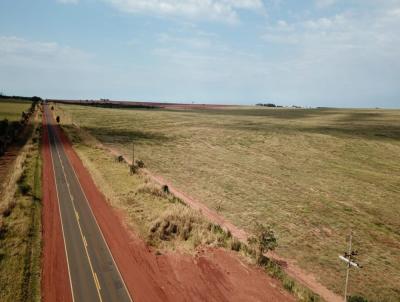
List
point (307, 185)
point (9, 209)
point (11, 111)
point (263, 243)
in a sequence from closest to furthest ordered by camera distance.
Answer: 1. point (263, 243)
2. point (9, 209)
3. point (307, 185)
4. point (11, 111)

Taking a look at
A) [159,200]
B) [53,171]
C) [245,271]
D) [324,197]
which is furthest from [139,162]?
[245,271]

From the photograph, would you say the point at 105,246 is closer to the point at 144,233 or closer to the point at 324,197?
the point at 144,233

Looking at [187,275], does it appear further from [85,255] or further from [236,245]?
[85,255]

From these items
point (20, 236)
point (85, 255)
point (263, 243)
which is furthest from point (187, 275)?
point (20, 236)

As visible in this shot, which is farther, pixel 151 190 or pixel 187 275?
pixel 151 190

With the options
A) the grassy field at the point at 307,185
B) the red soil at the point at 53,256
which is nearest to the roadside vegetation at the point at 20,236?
the red soil at the point at 53,256
